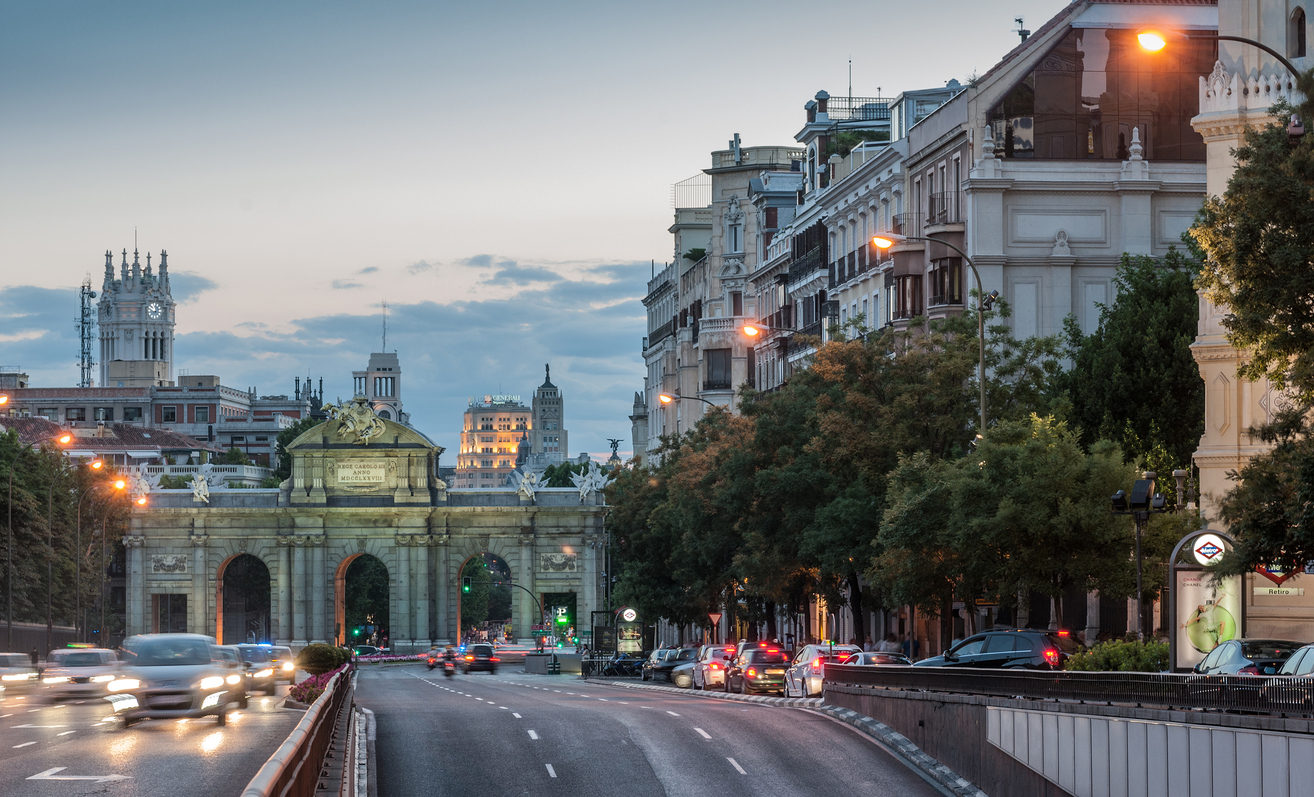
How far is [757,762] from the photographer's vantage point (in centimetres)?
3838

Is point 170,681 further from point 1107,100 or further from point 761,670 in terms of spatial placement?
point 1107,100

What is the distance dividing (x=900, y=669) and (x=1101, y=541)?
8302 mm

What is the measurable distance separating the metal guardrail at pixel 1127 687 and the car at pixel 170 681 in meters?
14.8

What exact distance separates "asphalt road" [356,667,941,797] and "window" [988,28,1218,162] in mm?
27223

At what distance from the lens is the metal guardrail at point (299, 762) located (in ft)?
47.5

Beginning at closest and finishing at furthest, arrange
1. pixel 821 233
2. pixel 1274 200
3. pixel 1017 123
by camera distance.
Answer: pixel 1274 200 → pixel 1017 123 → pixel 821 233

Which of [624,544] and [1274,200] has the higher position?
[1274,200]

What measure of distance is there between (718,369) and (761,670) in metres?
55.4

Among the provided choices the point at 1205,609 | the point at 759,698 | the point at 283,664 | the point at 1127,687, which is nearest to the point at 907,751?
the point at 1205,609

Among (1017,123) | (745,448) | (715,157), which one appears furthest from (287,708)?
(715,157)

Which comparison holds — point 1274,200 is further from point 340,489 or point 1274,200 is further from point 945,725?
point 340,489

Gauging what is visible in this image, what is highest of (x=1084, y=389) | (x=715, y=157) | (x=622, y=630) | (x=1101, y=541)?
(x=715, y=157)

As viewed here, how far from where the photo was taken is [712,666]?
2724 inches

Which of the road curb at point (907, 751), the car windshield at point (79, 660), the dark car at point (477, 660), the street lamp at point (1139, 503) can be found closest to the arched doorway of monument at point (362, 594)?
the dark car at point (477, 660)
